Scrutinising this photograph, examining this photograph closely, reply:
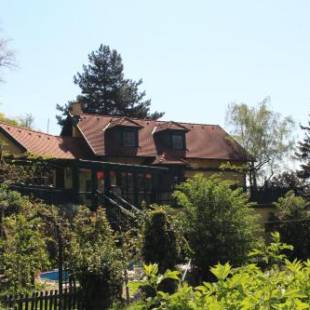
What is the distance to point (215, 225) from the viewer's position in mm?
15891

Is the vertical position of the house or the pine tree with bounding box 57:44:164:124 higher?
the pine tree with bounding box 57:44:164:124

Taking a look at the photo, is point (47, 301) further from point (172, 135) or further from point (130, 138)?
point (172, 135)

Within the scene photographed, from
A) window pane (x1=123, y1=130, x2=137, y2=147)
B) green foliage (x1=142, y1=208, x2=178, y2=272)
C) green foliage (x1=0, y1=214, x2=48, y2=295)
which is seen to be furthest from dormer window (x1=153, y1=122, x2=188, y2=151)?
green foliage (x1=0, y1=214, x2=48, y2=295)

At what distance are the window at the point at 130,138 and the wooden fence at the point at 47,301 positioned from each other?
972 inches

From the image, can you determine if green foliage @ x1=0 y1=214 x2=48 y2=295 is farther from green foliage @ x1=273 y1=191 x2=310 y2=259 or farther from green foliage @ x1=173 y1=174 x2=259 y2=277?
green foliage @ x1=273 y1=191 x2=310 y2=259

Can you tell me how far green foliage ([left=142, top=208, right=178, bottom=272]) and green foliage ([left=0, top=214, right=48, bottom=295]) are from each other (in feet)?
10.3

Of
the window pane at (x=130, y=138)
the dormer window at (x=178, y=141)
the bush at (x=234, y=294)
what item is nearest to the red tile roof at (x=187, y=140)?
the dormer window at (x=178, y=141)

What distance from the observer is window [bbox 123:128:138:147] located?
35.8 meters

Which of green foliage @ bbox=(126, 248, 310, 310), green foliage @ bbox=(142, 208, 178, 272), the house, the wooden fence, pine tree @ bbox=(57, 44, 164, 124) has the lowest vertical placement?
the wooden fence

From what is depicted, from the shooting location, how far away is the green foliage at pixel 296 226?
21375mm

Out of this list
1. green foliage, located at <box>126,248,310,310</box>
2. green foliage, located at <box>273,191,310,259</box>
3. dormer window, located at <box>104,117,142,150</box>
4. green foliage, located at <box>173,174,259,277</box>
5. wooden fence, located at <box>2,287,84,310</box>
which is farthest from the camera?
dormer window, located at <box>104,117,142,150</box>

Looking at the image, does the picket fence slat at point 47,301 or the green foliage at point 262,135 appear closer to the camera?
the picket fence slat at point 47,301

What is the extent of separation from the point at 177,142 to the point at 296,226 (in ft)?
56.1

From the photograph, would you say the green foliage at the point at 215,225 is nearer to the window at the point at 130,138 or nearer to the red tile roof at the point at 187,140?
the red tile roof at the point at 187,140
